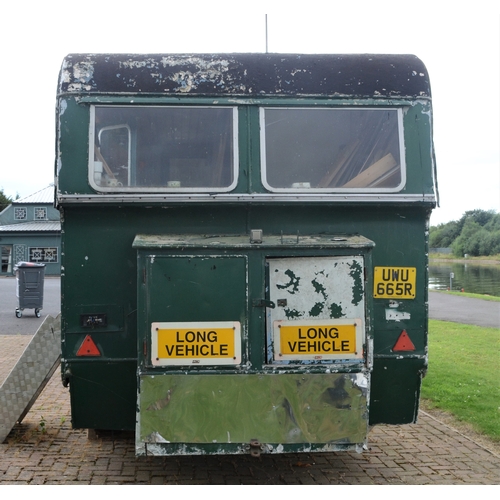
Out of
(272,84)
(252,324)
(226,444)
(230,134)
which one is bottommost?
(226,444)

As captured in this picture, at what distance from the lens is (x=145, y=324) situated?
13.0 feet

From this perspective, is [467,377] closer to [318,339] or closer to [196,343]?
[318,339]

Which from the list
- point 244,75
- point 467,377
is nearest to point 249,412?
point 244,75

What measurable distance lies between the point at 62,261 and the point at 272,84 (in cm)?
194

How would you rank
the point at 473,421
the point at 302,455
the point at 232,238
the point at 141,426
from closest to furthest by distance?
the point at 141,426 → the point at 232,238 → the point at 302,455 → the point at 473,421

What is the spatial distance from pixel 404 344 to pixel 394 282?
442 mm

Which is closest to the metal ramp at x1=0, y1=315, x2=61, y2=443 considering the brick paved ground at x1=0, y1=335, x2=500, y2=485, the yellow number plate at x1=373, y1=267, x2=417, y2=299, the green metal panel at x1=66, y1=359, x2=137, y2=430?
the brick paved ground at x1=0, y1=335, x2=500, y2=485

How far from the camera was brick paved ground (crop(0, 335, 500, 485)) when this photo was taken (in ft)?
15.9

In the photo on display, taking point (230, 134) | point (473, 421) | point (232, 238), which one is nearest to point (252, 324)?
point (232, 238)

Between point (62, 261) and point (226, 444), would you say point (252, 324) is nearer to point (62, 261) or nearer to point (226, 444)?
point (226, 444)

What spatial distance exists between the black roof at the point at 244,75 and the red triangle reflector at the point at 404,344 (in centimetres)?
172

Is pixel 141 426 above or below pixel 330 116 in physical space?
below

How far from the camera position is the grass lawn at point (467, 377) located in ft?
22.3

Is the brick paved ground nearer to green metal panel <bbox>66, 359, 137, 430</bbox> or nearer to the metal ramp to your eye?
the metal ramp
